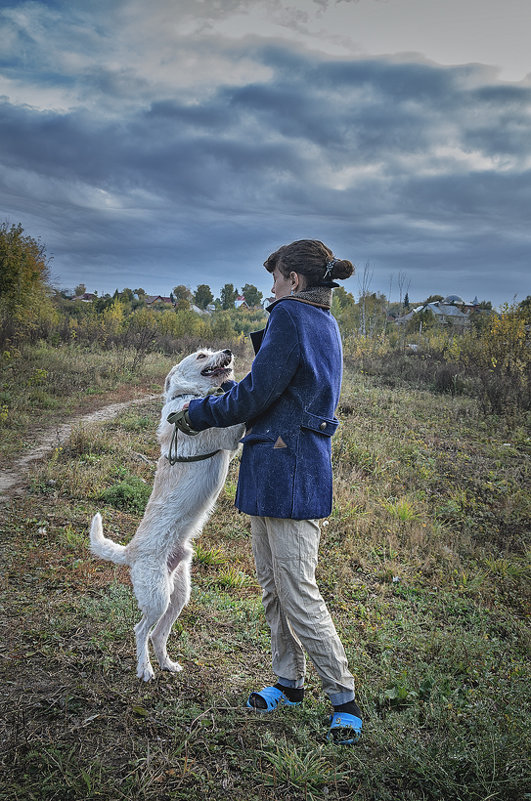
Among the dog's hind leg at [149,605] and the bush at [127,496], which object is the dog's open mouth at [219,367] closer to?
the dog's hind leg at [149,605]

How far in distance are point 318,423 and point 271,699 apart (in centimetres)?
168

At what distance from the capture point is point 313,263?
2492 mm

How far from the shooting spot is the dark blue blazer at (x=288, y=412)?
235 centimetres

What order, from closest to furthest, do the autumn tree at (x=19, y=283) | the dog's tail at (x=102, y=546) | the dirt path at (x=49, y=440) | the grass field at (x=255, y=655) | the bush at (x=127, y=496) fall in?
the grass field at (x=255, y=655)
the dog's tail at (x=102, y=546)
the bush at (x=127, y=496)
the dirt path at (x=49, y=440)
the autumn tree at (x=19, y=283)

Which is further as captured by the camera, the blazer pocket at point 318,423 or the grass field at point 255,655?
the blazer pocket at point 318,423

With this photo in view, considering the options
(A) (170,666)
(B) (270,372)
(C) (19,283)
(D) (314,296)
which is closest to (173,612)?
(A) (170,666)

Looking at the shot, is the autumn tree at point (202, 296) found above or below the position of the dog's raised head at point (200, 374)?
above

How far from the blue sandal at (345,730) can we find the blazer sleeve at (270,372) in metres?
1.69

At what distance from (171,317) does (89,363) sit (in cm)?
1323

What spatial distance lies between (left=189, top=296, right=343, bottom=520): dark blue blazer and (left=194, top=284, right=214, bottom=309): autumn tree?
65570mm

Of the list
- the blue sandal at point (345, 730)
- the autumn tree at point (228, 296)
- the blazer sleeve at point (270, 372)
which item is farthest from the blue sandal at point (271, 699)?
the autumn tree at point (228, 296)

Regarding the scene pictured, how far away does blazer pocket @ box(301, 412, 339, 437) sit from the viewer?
8.00 feet

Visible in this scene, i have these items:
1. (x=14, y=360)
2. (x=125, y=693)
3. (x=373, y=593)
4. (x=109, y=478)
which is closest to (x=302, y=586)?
(x=125, y=693)

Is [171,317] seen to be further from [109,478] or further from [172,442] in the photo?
[172,442]
